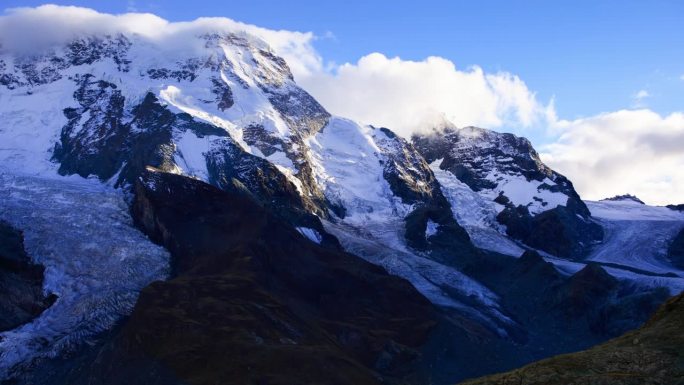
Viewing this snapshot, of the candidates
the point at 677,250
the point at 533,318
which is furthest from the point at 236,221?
the point at 677,250

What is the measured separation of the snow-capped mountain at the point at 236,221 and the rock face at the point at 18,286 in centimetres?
158

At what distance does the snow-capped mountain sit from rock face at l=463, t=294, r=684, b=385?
59.7 meters

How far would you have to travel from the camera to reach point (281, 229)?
405 ft

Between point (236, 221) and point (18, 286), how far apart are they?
38553mm

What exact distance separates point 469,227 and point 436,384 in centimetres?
10250

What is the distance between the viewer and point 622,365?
25734 mm

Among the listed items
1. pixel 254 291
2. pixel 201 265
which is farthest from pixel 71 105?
pixel 254 291

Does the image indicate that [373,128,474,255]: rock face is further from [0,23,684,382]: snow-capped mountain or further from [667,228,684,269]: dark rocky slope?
[667,228,684,269]: dark rocky slope

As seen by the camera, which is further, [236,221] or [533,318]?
[533,318]

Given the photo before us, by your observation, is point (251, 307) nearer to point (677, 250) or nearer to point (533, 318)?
point (533, 318)

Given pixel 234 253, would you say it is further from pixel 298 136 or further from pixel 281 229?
pixel 298 136

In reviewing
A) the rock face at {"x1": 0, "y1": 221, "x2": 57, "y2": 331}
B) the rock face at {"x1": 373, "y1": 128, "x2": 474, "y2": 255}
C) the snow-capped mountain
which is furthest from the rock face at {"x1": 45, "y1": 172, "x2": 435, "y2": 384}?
the rock face at {"x1": 373, "y1": 128, "x2": 474, "y2": 255}

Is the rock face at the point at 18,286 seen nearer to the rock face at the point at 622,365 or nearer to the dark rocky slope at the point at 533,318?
the dark rocky slope at the point at 533,318

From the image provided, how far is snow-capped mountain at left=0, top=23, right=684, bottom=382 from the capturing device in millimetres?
100062
